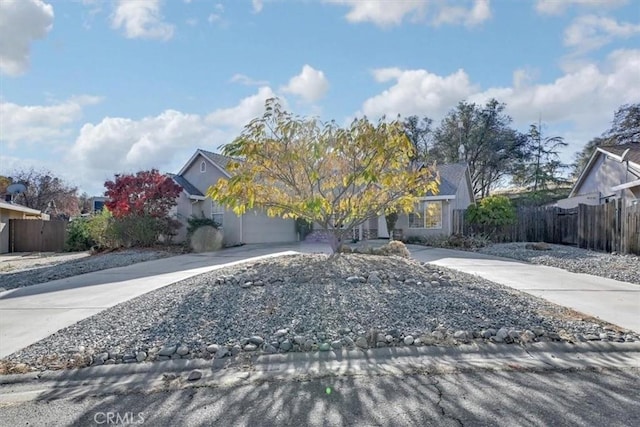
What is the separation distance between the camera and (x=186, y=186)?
63.5 feet

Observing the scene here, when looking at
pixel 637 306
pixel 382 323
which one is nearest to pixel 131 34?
pixel 382 323

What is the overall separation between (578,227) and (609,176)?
660 centimetres

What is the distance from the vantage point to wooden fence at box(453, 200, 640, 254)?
1173 cm

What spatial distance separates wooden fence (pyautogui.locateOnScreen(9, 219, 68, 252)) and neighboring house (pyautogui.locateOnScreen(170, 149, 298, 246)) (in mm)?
6320

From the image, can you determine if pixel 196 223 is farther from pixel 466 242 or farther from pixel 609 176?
pixel 609 176

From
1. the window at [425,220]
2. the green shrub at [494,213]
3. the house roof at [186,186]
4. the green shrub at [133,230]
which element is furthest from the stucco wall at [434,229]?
the green shrub at [133,230]

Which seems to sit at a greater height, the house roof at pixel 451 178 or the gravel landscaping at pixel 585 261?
the house roof at pixel 451 178

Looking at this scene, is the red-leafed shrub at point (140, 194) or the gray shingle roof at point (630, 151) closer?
the red-leafed shrub at point (140, 194)

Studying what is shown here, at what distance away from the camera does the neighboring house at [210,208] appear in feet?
62.3

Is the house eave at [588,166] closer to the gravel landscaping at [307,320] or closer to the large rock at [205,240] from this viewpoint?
the gravel landscaping at [307,320]

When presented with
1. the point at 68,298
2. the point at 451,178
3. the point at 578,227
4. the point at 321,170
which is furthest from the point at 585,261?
the point at 68,298

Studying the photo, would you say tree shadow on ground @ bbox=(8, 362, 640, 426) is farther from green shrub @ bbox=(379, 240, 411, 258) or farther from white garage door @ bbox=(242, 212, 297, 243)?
white garage door @ bbox=(242, 212, 297, 243)

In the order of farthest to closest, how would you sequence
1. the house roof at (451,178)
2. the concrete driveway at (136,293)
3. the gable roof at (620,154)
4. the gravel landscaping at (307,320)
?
the house roof at (451,178)
the gable roof at (620,154)
the concrete driveway at (136,293)
the gravel landscaping at (307,320)

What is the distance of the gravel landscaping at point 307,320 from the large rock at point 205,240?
972 centimetres
